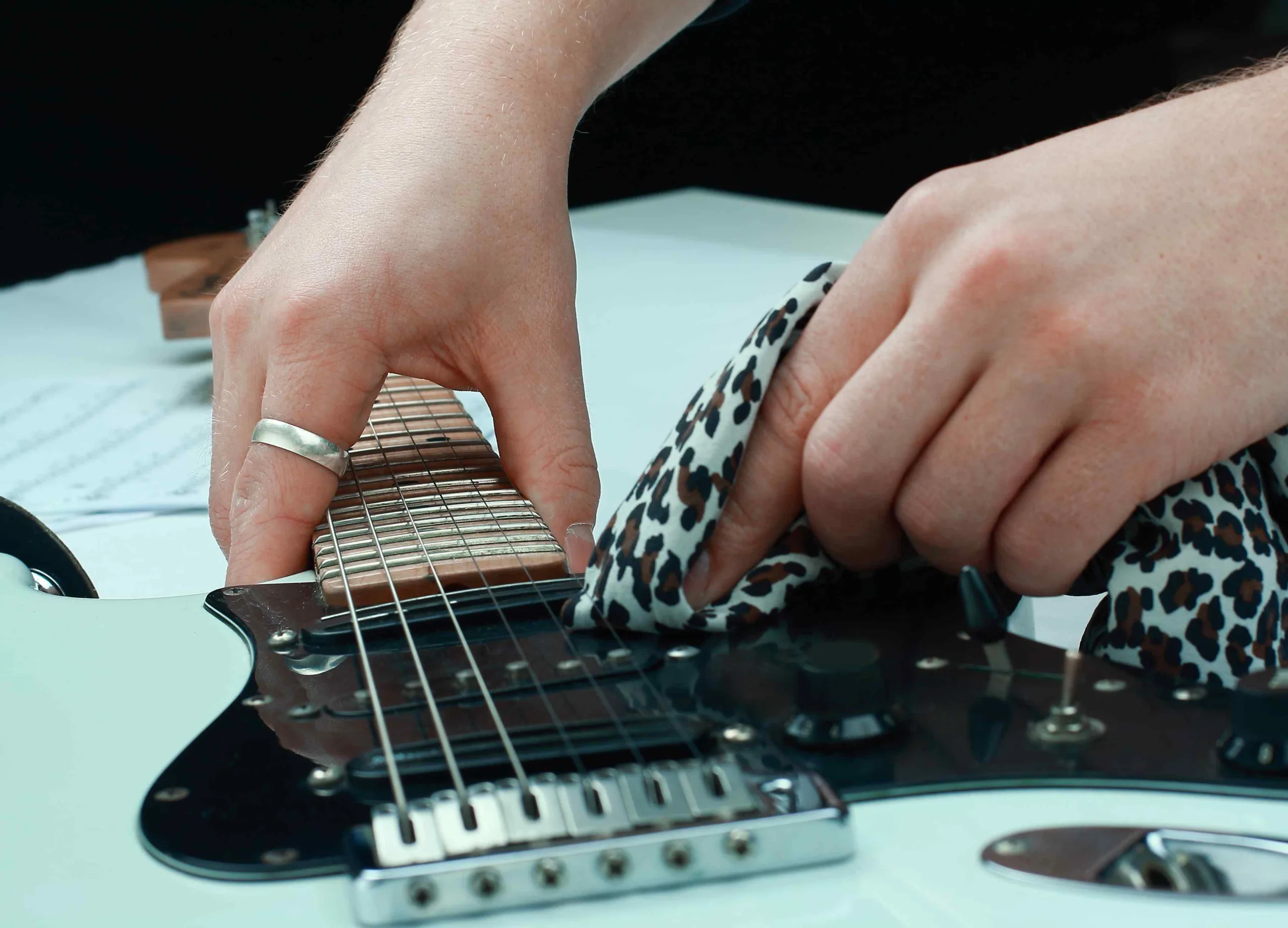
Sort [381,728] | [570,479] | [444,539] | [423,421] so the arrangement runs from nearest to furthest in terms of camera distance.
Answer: [381,728], [444,539], [570,479], [423,421]

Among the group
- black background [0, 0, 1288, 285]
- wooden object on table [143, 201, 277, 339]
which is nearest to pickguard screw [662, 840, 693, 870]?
wooden object on table [143, 201, 277, 339]

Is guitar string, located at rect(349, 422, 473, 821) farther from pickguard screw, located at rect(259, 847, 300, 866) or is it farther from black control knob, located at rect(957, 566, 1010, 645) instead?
black control knob, located at rect(957, 566, 1010, 645)

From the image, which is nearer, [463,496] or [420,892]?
[420,892]

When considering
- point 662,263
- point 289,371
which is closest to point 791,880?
point 289,371

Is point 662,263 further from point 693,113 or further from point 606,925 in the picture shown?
point 606,925

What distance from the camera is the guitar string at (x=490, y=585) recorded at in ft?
1.43

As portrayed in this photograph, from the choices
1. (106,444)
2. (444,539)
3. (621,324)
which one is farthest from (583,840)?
(621,324)

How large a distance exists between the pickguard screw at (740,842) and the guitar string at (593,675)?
0.18 feet

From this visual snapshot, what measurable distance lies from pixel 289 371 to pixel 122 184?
4.50 ft

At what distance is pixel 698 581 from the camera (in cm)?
55

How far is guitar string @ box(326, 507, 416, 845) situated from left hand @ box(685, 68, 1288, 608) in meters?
0.19

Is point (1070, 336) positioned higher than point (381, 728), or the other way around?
point (1070, 336)

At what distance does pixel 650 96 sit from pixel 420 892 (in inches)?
88.5

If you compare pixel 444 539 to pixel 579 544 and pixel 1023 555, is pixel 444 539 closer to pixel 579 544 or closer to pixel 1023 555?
pixel 579 544
